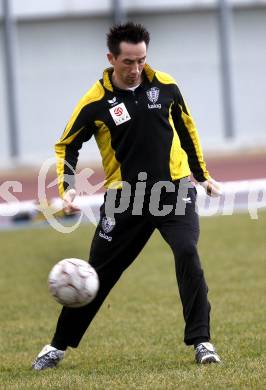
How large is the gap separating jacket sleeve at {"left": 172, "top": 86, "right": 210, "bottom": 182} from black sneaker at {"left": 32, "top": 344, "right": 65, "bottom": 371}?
1.45 m

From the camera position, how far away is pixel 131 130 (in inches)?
249

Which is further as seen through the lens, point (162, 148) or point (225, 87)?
point (225, 87)

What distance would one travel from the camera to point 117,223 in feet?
21.1

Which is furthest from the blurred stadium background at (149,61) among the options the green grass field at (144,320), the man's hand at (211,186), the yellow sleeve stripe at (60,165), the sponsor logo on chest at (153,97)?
the sponsor logo on chest at (153,97)

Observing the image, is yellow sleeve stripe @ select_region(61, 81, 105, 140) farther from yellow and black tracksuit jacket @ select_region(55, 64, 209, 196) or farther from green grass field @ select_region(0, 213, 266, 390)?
green grass field @ select_region(0, 213, 266, 390)

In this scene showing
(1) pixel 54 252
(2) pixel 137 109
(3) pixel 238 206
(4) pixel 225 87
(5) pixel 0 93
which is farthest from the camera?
(4) pixel 225 87

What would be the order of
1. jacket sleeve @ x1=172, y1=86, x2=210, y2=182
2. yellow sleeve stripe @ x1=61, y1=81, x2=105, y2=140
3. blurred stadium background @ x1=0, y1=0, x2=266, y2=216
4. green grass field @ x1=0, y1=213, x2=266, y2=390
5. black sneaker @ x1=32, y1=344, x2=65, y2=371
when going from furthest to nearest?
blurred stadium background @ x1=0, y1=0, x2=266, y2=216, black sneaker @ x1=32, y1=344, x2=65, y2=371, jacket sleeve @ x1=172, y1=86, x2=210, y2=182, yellow sleeve stripe @ x1=61, y1=81, x2=105, y2=140, green grass field @ x1=0, y1=213, x2=266, y2=390

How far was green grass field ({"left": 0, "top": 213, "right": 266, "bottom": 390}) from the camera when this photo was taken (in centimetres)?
611

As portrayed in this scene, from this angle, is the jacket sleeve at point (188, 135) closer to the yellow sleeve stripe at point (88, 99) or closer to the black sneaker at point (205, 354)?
the yellow sleeve stripe at point (88, 99)

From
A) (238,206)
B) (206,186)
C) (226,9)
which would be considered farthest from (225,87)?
(206,186)

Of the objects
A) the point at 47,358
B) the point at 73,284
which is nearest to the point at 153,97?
the point at 73,284

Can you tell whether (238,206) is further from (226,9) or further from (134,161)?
(226,9)

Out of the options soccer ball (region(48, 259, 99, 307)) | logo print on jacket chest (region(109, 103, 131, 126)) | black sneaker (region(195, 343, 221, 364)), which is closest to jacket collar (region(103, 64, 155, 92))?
logo print on jacket chest (region(109, 103, 131, 126))

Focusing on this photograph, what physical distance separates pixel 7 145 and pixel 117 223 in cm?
2326
